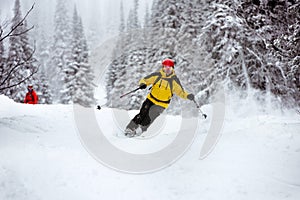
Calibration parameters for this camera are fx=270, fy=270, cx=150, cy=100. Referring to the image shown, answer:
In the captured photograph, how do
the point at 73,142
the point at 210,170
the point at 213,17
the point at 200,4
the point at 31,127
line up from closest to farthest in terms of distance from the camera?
the point at 210,170, the point at 73,142, the point at 31,127, the point at 213,17, the point at 200,4

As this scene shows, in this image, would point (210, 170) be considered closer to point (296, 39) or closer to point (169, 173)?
point (169, 173)

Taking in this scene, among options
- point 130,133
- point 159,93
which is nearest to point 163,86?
point 159,93

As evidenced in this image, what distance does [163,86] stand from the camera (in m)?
7.28

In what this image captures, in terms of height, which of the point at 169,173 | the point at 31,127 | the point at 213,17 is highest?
the point at 213,17

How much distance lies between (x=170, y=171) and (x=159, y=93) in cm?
293

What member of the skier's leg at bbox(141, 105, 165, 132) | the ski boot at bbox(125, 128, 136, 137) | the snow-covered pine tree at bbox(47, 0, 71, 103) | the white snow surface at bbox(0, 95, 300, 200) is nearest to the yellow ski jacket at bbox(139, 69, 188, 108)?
the skier's leg at bbox(141, 105, 165, 132)

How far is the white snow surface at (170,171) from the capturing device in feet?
13.1

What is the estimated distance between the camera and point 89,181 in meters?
4.46

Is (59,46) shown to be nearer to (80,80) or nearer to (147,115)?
(80,80)

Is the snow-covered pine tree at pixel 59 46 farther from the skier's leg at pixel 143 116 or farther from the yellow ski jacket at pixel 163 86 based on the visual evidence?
the yellow ski jacket at pixel 163 86

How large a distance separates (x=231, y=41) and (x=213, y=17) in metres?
1.51

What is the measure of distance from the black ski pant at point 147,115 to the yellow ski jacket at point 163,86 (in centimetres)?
16

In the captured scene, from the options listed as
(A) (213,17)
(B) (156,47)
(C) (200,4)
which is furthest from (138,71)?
(A) (213,17)

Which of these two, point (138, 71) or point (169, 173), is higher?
point (169, 173)
